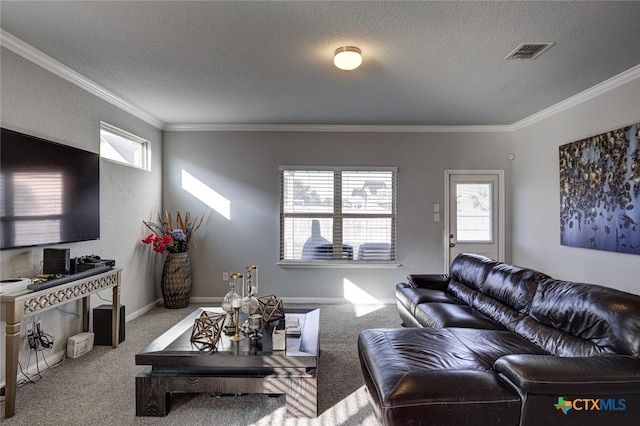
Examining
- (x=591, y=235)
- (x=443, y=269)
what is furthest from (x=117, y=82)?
(x=591, y=235)

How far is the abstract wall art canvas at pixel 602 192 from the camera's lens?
3008 millimetres

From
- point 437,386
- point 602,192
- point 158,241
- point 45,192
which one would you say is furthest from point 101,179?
point 602,192

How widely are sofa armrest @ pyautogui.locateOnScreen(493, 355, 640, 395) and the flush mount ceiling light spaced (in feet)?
7.51

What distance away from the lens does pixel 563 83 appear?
130 inches

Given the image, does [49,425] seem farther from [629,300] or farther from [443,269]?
[443,269]

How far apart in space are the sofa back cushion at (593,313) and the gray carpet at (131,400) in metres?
1.36

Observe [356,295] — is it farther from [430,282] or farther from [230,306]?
[230,306]

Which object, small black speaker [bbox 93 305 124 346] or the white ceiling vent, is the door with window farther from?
small black speaker [bbox 93 305 124 346]

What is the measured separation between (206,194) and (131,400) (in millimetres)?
3078

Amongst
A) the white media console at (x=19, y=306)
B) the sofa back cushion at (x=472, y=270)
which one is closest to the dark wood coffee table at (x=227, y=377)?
the white media console at (x=19, y=306)

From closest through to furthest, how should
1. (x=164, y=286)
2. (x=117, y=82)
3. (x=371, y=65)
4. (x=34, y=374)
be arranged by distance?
(x=34, y=374)
(x=371, y=65)
(x=117, y=82)
(x=164, y=286)

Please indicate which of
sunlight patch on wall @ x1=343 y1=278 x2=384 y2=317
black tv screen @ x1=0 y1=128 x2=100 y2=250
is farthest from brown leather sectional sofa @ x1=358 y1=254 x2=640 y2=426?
black tv screen @ x1=0 y1=128 x2=100 y2=250

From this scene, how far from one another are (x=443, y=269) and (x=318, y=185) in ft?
7.45

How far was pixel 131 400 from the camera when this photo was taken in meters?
2.31
